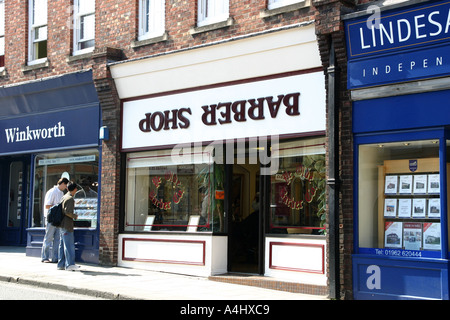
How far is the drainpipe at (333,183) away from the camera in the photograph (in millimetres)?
10058

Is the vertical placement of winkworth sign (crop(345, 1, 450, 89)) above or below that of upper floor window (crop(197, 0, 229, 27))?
below

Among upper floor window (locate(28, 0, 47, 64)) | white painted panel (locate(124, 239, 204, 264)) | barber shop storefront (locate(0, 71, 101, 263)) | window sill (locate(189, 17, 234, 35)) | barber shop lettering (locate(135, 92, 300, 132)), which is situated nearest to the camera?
barber shop lettering (locate(135, 92, 300, 132))

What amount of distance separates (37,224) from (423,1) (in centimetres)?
1085

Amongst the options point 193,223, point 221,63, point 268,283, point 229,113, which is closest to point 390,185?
point 268,283

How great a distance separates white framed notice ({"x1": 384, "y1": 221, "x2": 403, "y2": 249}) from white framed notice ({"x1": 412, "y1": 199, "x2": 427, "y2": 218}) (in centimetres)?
30

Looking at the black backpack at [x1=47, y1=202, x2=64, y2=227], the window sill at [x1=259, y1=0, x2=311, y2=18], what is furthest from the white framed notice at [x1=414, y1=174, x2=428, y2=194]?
the black backpack at [x1=47, y1=202, x2=64, y2=227]

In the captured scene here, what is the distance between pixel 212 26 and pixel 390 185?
455 cm

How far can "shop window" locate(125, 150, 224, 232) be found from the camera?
12.6m

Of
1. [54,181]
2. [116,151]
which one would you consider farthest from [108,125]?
[54,181]

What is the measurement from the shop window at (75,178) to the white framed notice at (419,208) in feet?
23.9

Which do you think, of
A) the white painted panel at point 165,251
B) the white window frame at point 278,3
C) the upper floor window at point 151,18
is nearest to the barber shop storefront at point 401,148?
the white window frame at point 278,3

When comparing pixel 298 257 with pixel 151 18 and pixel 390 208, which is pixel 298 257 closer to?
pixel 390 208

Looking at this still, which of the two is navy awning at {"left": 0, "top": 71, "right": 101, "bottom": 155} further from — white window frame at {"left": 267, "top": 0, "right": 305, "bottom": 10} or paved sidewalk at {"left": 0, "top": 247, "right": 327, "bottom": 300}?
white window frame at {"left": 267, "top": 0, "right": 305, "bottom": 10}

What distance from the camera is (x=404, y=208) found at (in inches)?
394
